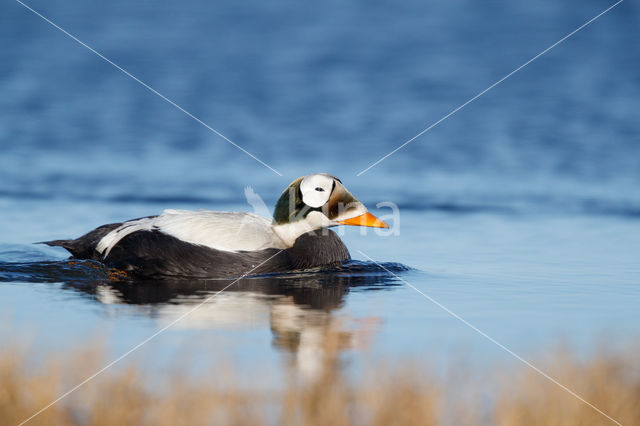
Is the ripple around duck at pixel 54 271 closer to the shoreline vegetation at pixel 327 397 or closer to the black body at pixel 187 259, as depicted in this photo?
the black body at pixel 187 259

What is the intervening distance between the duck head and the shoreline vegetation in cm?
381

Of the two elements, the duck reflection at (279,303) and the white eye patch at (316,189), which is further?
the white eye patch at (316,189)

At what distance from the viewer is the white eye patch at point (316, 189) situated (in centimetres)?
845

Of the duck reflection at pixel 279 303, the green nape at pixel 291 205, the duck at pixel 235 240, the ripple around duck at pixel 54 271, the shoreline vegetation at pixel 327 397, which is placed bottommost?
the shoreline vegetation at pixel 327 397

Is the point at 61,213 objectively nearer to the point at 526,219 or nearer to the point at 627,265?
the point at 526,219

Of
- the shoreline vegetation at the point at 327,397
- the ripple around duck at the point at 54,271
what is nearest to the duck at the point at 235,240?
the ripple around duck at the point at 54,271

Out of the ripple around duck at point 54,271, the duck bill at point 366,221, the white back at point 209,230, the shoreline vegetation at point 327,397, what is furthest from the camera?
the duck bill at point 366,221

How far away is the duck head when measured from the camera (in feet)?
27.7

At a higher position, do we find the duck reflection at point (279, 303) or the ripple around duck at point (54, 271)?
the ripple around duck at point (54, 271)

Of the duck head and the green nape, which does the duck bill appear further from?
the green nape

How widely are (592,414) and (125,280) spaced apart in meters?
4.83

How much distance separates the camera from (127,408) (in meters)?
4.04

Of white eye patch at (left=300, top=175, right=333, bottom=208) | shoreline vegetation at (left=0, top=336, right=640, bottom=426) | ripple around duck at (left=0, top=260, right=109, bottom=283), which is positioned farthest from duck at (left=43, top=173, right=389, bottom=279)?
shoreline vegetation at (left=0, top=336, right=640, bottom=426)

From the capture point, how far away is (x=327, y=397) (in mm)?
4176
